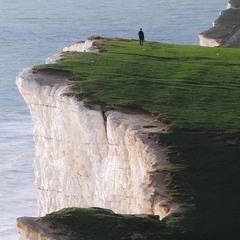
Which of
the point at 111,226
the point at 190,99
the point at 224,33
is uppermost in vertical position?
the point at 224,33

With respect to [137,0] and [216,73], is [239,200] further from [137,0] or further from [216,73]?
[137,0]

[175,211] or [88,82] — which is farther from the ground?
[88,82]

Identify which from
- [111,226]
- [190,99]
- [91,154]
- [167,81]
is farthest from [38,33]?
[111,226]

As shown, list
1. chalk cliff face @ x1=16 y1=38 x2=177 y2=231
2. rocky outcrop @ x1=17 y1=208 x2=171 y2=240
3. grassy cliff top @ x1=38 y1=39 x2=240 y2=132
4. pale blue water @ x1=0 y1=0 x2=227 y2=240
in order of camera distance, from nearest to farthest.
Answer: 1. rocky outcrop @ x1=17 y1=208 x2=171 y2=240
2. chalk cliff face @ x1=16 y1=38 x2=177 y2=231
3. grassy cliff top @ x1=38 y1=39 x2=240 y2=132
4. pale blue water @ x1=0 y1=0 x2=227 y2=240

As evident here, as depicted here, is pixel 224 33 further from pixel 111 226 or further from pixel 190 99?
pixel 111 226

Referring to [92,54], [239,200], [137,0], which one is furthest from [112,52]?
[137,0]

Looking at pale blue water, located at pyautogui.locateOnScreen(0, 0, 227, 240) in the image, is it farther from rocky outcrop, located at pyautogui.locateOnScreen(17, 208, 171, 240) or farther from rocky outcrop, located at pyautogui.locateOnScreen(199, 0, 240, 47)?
rocky outcrop, located at pyautogui.locateOnScreen(17, 208, 171, 240)

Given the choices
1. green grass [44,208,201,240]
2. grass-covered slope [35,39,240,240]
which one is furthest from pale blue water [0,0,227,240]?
green grass [44,208,201,240]
